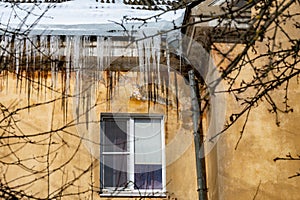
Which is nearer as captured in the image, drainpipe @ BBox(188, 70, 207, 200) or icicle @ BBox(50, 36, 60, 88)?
drainpipe @ BBox(188, 70, 207, 200)

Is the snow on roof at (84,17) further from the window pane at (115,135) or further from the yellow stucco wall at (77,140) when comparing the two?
the window pane at (115,135)

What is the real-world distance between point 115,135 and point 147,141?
0.42m

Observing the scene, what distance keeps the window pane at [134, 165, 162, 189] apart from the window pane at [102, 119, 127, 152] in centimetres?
34

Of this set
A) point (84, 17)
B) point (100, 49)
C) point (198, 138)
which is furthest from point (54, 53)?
point (198, 138)

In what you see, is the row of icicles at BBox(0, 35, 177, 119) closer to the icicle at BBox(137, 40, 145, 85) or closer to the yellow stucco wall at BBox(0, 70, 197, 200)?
the icicle at BBox(137, 40, 145, 85)

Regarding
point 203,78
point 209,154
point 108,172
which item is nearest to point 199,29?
point 203,78

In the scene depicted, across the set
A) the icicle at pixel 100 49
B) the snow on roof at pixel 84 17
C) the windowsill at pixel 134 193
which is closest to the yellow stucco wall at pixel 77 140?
the windowsill at pixel 134 193

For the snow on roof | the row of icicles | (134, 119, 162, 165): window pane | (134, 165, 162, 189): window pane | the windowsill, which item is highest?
the snow on roof

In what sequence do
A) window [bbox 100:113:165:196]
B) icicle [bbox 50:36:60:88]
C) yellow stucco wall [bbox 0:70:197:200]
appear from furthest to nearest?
icicle [bbox 50:36:60:88] < window [bbox 100:113:165:196] < yellow stucco wall [bbox 0:70:197:200]

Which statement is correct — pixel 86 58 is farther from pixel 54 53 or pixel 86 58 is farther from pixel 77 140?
pixel 77 140

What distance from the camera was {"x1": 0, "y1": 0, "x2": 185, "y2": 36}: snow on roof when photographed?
9.41 m

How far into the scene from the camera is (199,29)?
29.1ft

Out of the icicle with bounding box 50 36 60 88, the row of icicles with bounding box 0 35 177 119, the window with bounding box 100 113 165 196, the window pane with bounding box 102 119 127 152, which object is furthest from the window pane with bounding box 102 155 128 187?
the icicle with bounding box 50 36 60 88

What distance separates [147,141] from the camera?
9.46 meters
